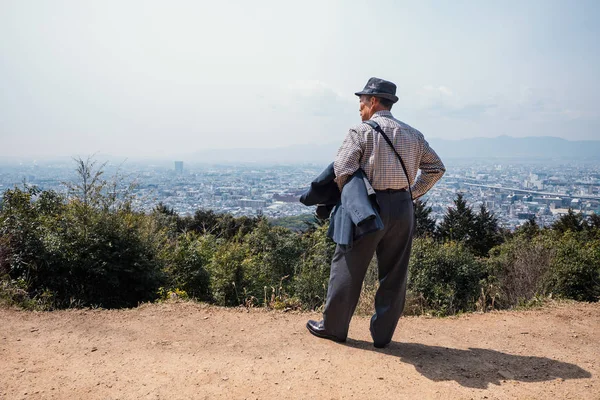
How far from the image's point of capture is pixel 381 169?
3049 mm

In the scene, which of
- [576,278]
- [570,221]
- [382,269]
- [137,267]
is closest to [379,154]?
[382,269]

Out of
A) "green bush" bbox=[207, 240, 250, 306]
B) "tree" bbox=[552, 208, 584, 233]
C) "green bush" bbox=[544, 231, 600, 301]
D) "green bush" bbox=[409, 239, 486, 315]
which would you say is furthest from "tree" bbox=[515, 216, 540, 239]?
"green bush" bbox=[207, 240, 250, 306]

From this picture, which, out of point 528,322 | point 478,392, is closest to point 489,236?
point 528,322

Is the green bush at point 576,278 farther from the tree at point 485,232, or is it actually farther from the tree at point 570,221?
the tree at point 485,232

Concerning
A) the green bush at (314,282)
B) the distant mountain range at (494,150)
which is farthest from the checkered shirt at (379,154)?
the distant mountain range at (494,150)

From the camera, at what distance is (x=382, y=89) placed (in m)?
3.18

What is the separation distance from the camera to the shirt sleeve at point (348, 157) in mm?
3047

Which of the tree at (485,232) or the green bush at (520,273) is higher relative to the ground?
the green bush at (520,273)

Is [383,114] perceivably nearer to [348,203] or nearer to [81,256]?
[348,203]

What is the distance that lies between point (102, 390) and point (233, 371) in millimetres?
821

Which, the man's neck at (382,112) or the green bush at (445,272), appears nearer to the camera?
the man's neck at (382,112)

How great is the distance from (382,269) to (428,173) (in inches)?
32.9

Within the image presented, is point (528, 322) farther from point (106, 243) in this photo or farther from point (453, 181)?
point (453, 181)

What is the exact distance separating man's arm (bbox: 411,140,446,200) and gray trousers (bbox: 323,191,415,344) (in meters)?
0.20
